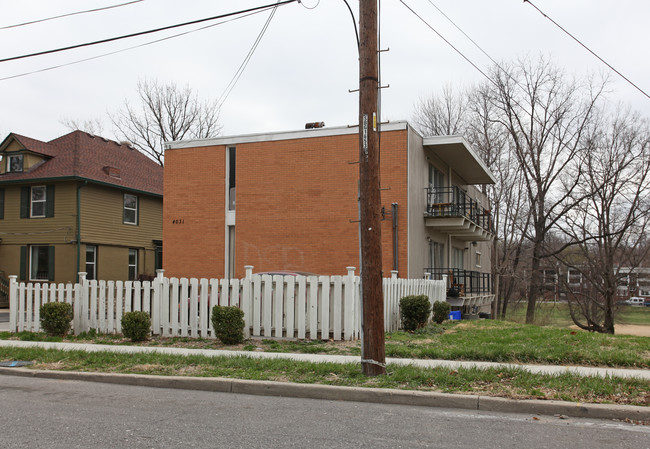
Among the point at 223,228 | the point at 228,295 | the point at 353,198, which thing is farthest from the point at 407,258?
the point at 228,295

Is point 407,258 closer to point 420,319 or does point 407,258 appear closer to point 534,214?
point 420,319

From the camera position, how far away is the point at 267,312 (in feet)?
39.3

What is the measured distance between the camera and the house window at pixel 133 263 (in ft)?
100

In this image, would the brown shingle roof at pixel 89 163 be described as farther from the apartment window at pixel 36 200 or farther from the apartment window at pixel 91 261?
the apartment window at pixel 91 261

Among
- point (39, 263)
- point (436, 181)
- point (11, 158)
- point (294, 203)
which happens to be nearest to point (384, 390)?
point (294, 203)

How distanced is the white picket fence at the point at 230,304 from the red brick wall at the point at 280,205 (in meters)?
6.34

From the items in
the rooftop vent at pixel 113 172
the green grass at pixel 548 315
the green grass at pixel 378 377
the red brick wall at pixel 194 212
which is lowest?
the green grass at pixel 548 315

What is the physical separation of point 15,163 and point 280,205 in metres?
16.2

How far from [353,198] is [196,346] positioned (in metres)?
9.61

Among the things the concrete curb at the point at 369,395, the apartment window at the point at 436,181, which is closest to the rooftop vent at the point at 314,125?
the apartment window at the point at 436,181

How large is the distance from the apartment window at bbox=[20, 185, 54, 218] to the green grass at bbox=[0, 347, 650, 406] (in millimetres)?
19443

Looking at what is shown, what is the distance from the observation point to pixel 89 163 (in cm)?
2889

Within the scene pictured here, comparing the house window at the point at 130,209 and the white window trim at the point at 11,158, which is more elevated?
the white window trim at the point at 11,158

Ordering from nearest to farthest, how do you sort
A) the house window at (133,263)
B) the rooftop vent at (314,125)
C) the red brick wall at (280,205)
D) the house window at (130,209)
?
the red brick wall at (280,205)
the rooftop vent at (314,125)
the house window at (130,209)
the house window at (133,263)
